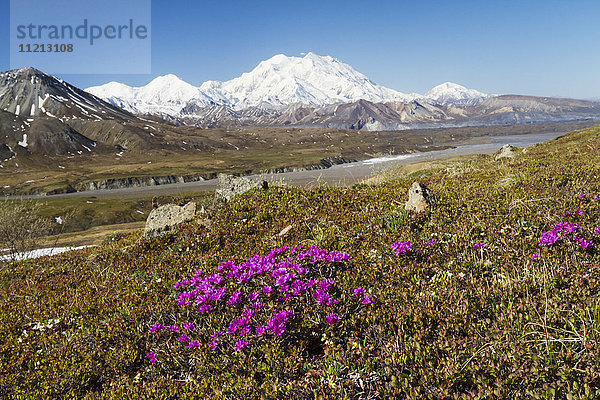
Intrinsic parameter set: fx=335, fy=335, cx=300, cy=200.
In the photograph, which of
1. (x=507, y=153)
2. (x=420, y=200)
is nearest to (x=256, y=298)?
(x=420, y=200)

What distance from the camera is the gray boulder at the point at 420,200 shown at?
283 inches

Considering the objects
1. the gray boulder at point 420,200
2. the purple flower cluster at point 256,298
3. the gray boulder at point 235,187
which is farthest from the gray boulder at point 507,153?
the purple flower cluster at point 256,298

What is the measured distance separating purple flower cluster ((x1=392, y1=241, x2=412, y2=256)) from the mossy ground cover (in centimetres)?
13

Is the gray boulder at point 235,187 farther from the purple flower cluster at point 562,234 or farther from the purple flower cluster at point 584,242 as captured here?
the purple flower cluster at point 584,242

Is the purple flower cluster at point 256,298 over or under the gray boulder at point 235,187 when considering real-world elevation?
under

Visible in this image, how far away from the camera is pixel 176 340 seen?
4.34 meters

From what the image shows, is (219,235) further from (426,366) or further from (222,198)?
(426,366)

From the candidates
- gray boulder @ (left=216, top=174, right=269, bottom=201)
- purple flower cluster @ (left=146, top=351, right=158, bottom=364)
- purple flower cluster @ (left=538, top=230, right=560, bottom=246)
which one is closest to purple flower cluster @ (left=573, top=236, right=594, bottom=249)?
purple flower cluster @ (left=538, top=230, right=560, bottom=246)

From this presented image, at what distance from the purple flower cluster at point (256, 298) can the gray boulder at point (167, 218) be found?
519 cm

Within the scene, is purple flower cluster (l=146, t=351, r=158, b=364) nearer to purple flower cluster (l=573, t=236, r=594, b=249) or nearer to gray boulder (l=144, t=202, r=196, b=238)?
purple flower cluster (l=573, t=236, r=594, b=249)

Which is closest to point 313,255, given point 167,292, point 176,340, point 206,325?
point 206,325

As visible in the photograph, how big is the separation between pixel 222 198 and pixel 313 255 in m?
6.97

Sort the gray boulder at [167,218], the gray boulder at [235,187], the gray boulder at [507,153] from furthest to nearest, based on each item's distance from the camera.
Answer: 1. the gray boulder at [507,153]
2. the gray boulder at [235,187]
3. the gray boulder at [167,218]

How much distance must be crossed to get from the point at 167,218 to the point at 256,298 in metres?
7.34
